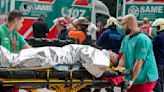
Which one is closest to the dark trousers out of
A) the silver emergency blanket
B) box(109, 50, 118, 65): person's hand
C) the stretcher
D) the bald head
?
box(109, 50, 118, 65): person's hand

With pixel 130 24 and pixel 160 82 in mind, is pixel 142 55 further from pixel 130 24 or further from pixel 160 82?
pixel 160 82

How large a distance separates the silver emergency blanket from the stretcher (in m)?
0.09

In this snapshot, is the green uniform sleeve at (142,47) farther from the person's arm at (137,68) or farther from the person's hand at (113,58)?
the person's hand at (113,58)

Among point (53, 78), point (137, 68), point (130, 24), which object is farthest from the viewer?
point (130, 24)

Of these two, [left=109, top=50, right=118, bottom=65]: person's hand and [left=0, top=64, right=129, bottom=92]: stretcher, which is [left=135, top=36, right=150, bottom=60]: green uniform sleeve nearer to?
[left=109, top=50, right=118, bottom=65]: person's hand

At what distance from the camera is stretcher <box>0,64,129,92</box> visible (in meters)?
6.17

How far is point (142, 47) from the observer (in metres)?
7.04

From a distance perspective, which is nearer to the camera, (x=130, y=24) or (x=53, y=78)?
(x=53, y=78)

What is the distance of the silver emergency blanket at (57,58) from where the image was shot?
6395mm

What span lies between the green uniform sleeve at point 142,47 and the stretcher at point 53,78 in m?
0.53

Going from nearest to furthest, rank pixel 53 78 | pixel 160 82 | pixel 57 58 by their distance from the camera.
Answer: pixel 53 78 < pixel 57 58 < pixel 160 82

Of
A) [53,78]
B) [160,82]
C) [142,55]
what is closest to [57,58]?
[53,78]

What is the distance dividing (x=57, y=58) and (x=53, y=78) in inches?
11.4

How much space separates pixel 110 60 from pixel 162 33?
108 inches
